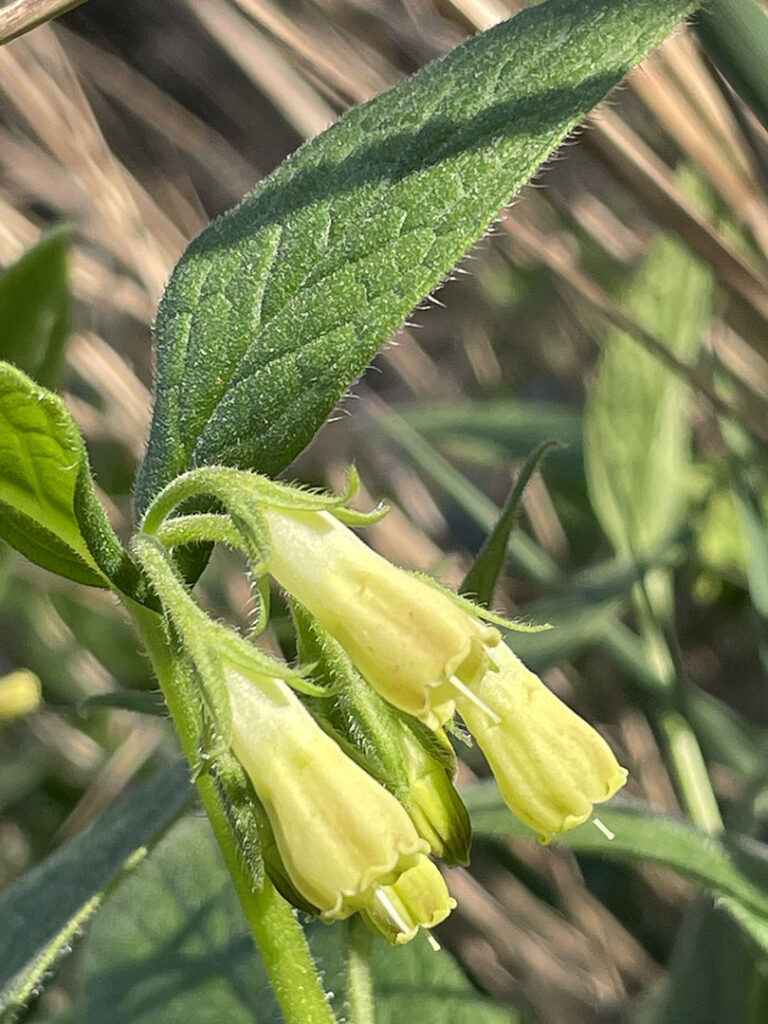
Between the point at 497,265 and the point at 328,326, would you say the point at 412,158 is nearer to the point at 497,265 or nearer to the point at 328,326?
the point at 328,326

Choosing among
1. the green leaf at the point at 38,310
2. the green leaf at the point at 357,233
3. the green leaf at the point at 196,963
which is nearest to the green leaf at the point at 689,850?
the green leaf at the point at 196,963

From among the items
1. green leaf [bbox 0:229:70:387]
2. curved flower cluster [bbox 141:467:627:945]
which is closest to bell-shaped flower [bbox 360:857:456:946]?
curved flower cluster [bbox 141:467:627:945]

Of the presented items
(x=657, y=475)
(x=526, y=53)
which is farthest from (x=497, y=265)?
(x=526, y=53)

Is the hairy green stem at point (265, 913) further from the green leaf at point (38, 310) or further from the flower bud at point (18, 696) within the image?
the flower bud at point (18, 696)

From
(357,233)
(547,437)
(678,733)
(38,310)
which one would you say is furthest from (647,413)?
(357,233)

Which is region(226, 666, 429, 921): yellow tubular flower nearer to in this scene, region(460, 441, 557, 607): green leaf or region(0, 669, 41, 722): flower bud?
region(460, 441, 557, 607): green leaf

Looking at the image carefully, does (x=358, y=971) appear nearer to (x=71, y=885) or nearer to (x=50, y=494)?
(x=71, y=885)
